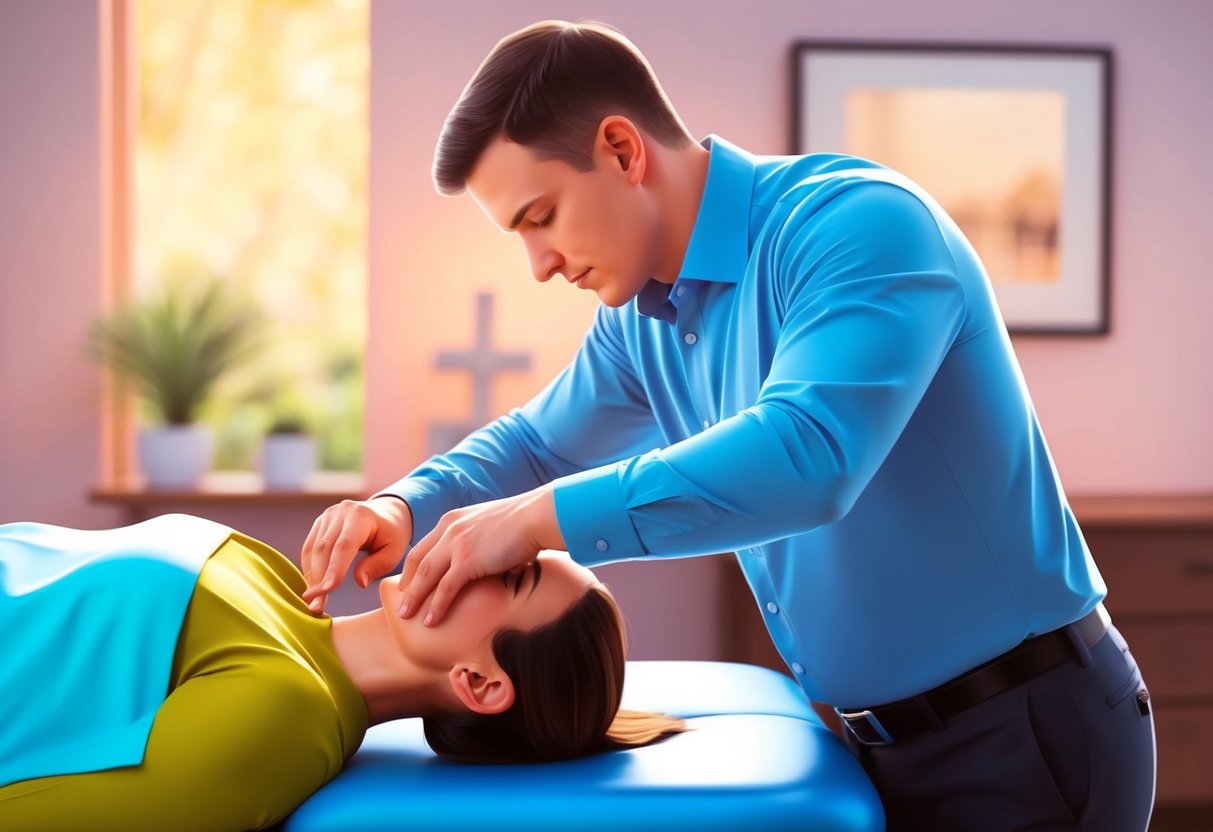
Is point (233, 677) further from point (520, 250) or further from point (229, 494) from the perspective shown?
point (520, 250)

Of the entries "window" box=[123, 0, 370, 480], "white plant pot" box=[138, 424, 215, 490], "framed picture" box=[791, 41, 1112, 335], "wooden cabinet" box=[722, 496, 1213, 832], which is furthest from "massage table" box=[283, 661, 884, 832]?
"framed picture" box=[791, 41, 1112, 335]

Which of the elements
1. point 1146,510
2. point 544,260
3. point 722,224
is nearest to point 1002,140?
point 1146,510

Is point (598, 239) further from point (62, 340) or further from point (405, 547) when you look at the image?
point (62, 340)

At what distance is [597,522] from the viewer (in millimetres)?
1025

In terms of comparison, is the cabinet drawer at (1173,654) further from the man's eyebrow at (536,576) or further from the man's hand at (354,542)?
the man's hand at (354,542)

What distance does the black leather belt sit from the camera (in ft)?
4.10

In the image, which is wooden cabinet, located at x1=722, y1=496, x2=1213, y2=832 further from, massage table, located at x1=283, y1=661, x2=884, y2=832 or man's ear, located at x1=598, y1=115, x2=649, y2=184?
man's ear, located at x1=598, y1=115, x2=649, y2=184

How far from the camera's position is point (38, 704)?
1.20m

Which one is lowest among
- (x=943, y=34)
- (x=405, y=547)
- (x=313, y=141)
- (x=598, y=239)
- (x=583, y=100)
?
(x=405, y=547)

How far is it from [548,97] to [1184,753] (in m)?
2.54

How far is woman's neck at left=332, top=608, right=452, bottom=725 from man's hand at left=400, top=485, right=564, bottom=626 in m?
0.35

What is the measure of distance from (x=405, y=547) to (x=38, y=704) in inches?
17.1

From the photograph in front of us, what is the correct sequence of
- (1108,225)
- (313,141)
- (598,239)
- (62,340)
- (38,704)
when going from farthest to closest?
(313,141), (1108,225), (62,340), (598,239), (38,704)

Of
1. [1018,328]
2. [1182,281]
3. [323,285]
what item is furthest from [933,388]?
[323,285]
